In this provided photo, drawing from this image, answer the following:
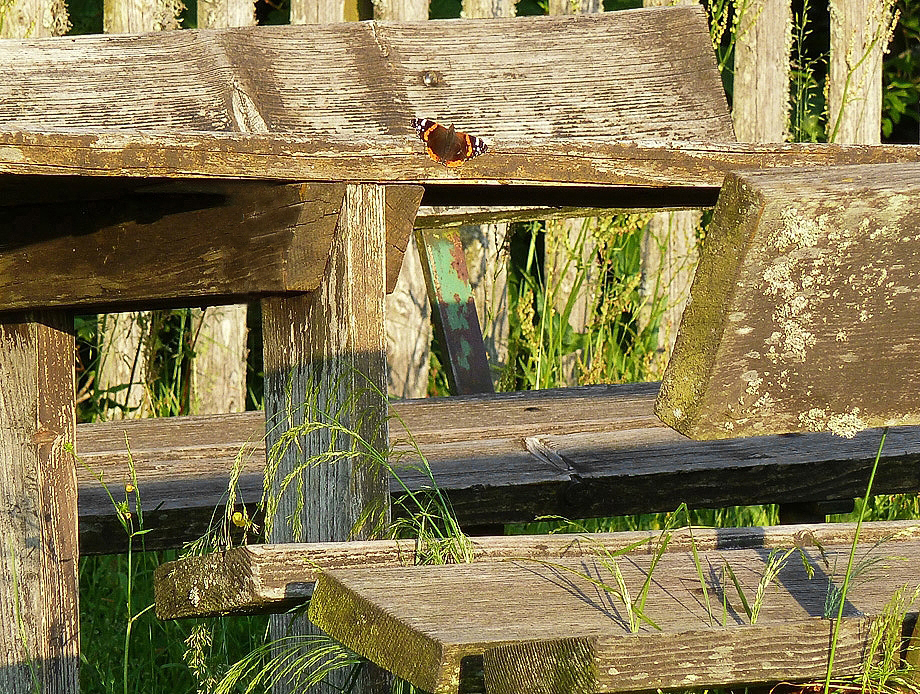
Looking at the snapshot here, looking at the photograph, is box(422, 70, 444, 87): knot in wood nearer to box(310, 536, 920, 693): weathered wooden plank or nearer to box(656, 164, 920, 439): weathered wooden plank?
box(310, 536, 920, 693): weathered wooden plank

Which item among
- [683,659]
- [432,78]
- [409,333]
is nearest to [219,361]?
[409,333]

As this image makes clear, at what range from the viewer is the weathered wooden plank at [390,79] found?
2.04 meters

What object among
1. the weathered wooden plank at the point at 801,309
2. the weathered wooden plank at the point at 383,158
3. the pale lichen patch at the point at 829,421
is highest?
the weathered wooden plank at the point at 383,158

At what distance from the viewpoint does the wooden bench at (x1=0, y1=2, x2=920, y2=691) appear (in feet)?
5.80

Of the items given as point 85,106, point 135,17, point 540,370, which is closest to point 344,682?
point 85,106

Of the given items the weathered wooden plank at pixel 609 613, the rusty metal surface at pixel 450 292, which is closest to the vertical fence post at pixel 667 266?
the rusty metal surface at pixel 450 292

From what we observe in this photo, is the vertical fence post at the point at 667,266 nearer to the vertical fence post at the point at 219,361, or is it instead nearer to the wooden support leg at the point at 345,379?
the vertical fence post at the point at 219,361

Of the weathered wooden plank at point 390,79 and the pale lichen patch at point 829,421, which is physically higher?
the weathered wooden plank at point 390,79

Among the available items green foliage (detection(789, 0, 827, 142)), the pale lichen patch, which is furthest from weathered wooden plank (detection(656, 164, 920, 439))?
green foliage (detection(789, 0, 827, 142))

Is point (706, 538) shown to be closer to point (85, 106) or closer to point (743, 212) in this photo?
point (743, 212)

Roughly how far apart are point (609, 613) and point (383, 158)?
81 centimetres

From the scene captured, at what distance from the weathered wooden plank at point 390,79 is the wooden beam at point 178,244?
0.15 meters

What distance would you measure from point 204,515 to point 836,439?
5.41ft

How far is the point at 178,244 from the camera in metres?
1.96
